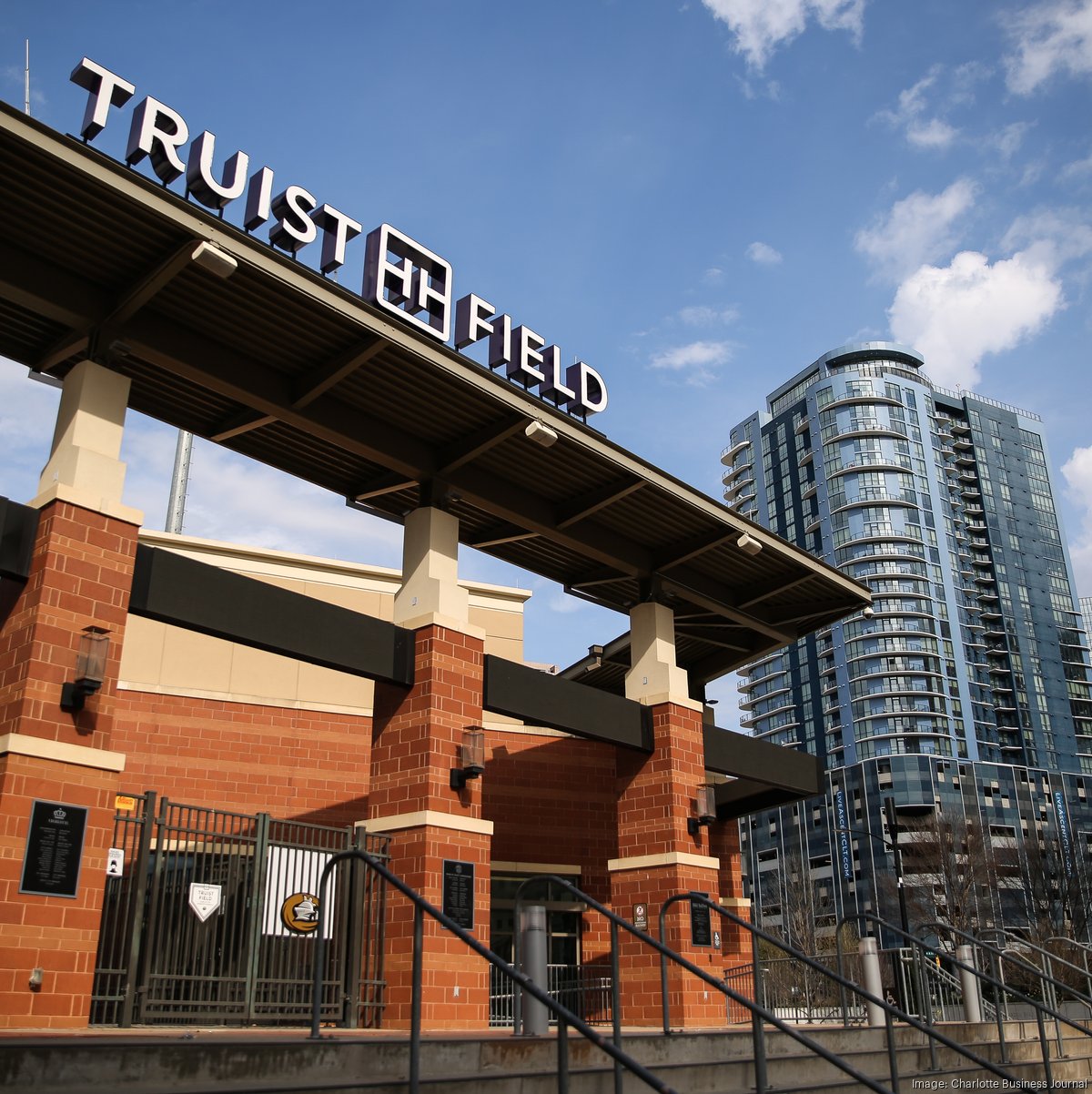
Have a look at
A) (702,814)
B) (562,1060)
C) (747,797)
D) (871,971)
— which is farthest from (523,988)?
(747,797)

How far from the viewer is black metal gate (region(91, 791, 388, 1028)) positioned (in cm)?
1055

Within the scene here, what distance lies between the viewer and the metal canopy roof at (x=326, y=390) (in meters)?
11.4

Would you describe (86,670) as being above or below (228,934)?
above

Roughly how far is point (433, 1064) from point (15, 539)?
6932 millimetres

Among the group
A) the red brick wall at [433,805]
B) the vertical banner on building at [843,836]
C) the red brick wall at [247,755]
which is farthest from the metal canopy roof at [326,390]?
the vertical banner on building at [843,836]

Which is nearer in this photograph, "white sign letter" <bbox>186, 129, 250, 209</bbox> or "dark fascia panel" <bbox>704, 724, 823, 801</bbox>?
"white sign letter" <bbox>186, 129, 250, 209</bbox>

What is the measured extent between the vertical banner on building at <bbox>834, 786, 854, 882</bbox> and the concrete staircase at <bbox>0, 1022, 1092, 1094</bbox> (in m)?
83.5

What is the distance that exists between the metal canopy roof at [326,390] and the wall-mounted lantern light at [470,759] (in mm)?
3528

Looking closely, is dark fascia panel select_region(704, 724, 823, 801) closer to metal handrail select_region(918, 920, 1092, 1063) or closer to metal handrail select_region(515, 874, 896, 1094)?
metal handrail select_region(918, 920, 1092, 1063)

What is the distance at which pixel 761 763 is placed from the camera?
20.2m

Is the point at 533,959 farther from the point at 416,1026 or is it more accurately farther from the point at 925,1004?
the point at 925,1004

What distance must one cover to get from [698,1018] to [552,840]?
5.24m

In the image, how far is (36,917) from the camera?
32.4 ft

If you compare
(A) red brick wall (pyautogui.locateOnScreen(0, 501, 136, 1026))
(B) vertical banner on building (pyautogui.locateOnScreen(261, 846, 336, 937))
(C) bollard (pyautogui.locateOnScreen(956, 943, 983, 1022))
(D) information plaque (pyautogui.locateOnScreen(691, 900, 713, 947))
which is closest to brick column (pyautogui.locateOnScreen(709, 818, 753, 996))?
(D) information plaque (pyautogui.locateOnScreen(691, 900, 713, 947))
